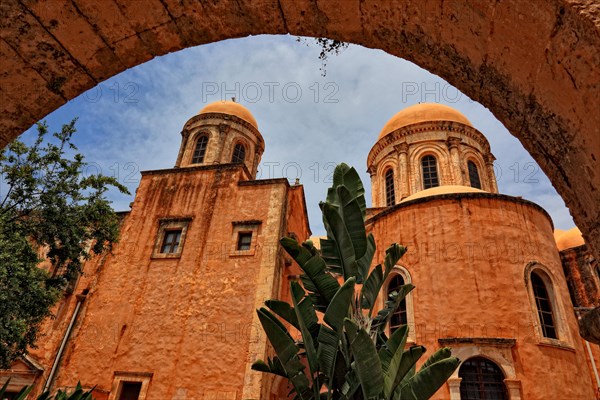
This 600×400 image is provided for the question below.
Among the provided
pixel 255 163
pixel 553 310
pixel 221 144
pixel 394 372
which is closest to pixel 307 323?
pixel 394 372

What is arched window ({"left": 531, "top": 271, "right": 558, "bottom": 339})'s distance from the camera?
33.0 feet

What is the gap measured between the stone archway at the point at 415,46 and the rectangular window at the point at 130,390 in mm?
10210

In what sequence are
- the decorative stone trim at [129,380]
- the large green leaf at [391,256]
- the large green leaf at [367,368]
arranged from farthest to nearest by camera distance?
the decorative stone trim at [129,380], the large green leaf at [391,256], the large green leaf at [367,368]

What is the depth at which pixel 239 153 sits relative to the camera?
62.5 ft

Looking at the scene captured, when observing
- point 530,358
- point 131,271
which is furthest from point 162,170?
point 530,358

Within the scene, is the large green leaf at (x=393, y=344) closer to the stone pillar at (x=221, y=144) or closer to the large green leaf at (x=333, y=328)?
the large green leaf at (x=333, y=328)

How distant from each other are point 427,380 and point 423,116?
19095 mm

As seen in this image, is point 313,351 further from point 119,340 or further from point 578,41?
point 119,340

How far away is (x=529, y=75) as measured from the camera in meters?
1.86

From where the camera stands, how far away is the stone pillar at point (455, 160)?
19312 millimetres

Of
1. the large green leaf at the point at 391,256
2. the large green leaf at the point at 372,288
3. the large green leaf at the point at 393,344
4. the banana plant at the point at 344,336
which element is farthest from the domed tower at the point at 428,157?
the large green leaf at the point at 393,344

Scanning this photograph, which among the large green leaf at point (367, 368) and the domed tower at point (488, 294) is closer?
the large green leaf at point (367, 368)

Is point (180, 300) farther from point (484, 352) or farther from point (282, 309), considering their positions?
point (484, 352)

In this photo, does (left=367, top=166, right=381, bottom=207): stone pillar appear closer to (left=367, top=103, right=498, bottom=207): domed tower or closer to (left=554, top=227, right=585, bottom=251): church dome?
(left=367, top=103, right=498, bottom=207): domed tower
